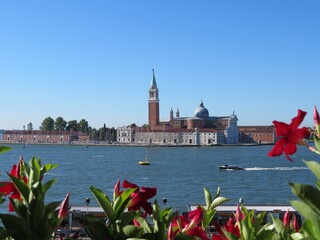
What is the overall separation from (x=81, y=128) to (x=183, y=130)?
3084 centimetres

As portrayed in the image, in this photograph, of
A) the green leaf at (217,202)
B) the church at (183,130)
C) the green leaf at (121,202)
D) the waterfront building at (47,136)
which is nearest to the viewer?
the green leaf at (121,202)

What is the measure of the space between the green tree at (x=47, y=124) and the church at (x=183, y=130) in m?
19.7

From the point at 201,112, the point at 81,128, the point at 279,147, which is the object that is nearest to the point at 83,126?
the point at 81,128

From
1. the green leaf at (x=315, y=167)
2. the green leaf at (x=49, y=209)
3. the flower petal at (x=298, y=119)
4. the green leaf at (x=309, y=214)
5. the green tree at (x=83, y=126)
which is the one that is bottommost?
the green leaf at (x=49, y=209)

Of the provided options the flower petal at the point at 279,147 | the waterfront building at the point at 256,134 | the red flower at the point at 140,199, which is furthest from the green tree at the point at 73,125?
the flower petal at the point at 279,147

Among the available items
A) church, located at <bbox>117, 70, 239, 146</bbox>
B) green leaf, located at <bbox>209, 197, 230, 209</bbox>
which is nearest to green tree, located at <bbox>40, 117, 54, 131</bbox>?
church, located at <bbox>117, 70, 239, 146</bbox>

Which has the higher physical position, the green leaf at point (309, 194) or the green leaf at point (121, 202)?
the green leaf at point (309, 194)

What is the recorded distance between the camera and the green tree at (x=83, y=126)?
11125cm

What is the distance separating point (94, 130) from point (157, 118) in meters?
20.1

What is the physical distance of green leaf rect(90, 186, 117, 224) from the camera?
1075 millimetres

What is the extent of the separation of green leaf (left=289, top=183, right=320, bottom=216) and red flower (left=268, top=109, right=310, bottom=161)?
15cm

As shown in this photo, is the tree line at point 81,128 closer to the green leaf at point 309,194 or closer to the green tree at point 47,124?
the green tree at point 47,124

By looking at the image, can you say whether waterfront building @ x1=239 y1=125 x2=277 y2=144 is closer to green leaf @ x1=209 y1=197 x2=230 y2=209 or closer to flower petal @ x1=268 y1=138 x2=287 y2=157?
green leaf @ x1=209 y1=197 x2=230 y2=209

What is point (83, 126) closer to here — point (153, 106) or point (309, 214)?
point (153, 106)
